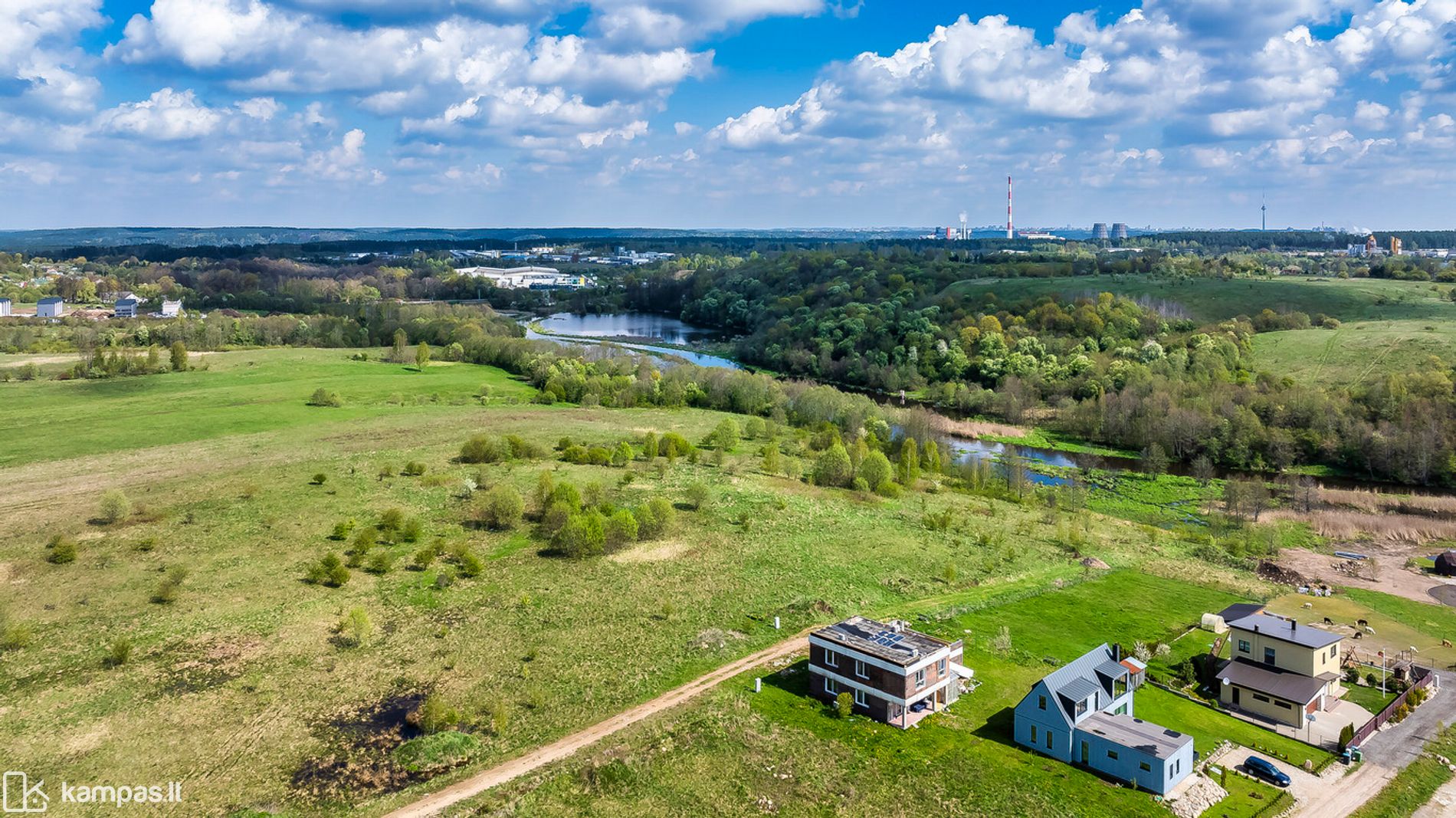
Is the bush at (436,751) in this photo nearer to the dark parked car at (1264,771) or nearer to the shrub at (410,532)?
the shrub at (410,532)

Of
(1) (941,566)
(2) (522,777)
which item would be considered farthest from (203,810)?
(1) (941,566)

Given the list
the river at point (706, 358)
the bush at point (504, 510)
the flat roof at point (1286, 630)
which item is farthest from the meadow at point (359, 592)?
the river at point (706, 358)

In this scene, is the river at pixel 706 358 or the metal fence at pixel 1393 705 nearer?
the metal fence at pixel 1393 705

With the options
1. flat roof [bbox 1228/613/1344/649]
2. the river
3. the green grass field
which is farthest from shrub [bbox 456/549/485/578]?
the river

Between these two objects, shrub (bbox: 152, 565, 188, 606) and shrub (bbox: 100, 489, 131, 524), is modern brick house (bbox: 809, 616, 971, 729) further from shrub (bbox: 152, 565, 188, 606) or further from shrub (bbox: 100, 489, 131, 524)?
shrub (bbox: 100, 489, 131, 524)

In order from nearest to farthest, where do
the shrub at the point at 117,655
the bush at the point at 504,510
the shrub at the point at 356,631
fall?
the shrub at the point at 117,655 < the shrub at the point at 356,631 < the bush at the point at 504,510

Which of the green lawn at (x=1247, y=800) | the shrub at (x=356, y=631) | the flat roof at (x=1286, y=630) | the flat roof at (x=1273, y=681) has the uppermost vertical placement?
the flat roof at (x=1286, y=630)
